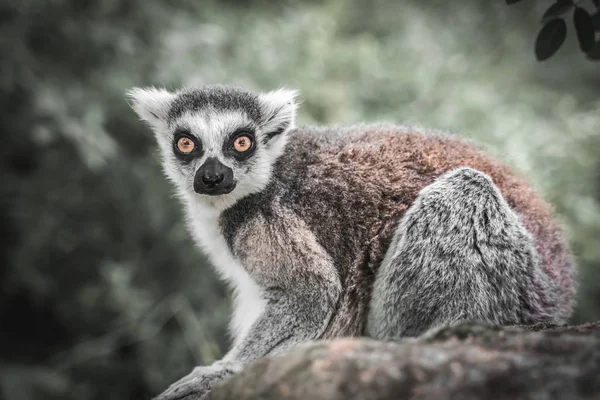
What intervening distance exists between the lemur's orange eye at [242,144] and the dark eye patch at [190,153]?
229 mm

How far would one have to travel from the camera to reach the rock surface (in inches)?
90.0

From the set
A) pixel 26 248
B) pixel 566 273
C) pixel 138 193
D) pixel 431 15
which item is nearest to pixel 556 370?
→ pixel 566 273

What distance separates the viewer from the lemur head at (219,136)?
439 centimetres

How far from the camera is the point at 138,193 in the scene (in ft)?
27.1

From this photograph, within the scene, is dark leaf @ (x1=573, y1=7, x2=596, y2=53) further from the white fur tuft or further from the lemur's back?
the white fur tuft

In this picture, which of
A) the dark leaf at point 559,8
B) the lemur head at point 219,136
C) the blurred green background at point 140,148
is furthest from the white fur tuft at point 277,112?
the blurred green background at point 140,148

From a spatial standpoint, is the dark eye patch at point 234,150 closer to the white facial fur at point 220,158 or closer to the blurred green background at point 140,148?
the white facial fur at point 220,158

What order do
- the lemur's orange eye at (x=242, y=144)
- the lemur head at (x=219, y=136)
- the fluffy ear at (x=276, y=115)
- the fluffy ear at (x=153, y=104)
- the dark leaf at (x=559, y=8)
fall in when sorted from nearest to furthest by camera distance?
1. the dark leaf at (x=559, y=8)
2. the lemur head at (x=219, y=136)
3. the lemur's orange eye at (x=242, y=144)
4. the fluffy ear at (x=276, y=115)
5. the fluffy ear at (x=153, y=104)

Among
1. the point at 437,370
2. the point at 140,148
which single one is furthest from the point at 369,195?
the point at 140,148

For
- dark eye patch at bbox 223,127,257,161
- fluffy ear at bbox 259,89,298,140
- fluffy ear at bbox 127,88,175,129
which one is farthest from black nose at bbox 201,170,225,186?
fluffy ear at bbox 127,88,175,129

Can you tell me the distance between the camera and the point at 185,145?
4.54m

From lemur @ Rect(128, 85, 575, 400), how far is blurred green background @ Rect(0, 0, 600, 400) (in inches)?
97.6

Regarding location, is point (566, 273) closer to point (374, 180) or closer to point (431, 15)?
point (374, 180)

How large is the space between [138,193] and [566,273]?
5403 millimetres
